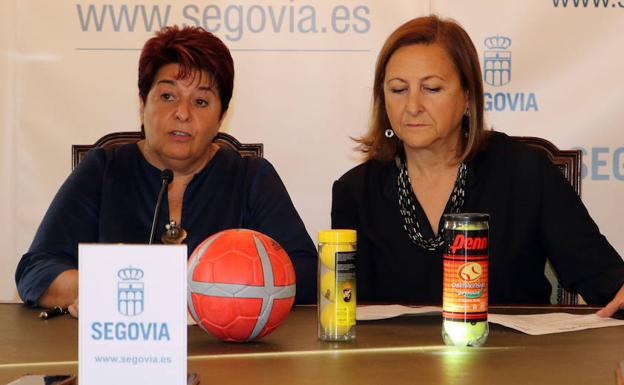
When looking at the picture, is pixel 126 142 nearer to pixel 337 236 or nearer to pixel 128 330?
pixel 337 236

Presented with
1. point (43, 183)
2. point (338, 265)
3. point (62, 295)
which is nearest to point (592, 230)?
point (338, 265)

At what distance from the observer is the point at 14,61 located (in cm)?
325

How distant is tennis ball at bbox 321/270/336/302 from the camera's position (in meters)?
1.52

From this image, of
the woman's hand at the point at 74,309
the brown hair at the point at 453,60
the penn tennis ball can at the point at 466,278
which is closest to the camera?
the penn tennis ball can at the point at 466,278

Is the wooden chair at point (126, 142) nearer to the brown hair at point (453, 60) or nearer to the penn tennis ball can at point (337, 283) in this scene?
the brown hair at point (453, 60)

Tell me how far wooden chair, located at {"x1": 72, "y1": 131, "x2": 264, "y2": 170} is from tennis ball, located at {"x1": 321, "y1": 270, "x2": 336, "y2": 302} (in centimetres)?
116

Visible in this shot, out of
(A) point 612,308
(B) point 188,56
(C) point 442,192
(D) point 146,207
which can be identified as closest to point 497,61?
(C) point 442,192

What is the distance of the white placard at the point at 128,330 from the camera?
1.11m

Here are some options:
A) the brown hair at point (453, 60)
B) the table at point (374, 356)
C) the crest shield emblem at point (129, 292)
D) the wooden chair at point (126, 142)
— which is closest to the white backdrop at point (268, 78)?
the wooden chair at point (126, 142)

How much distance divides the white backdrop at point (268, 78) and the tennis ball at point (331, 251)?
1.72 meters

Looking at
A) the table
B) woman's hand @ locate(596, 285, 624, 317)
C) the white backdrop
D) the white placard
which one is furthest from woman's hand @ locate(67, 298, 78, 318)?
the white backdrop

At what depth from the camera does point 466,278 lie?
Result: 4.73 ft

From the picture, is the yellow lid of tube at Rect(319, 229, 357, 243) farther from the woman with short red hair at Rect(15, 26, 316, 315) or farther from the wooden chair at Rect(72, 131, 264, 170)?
the wooden chair at Rect(72, 131, 264, 170)

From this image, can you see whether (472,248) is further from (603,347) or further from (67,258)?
(67,258)
